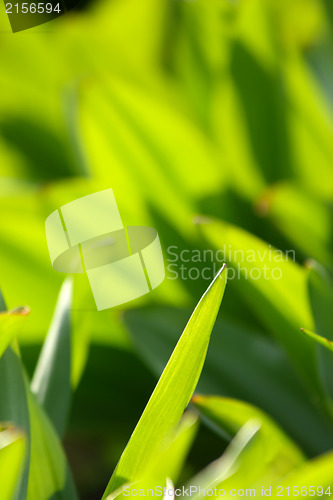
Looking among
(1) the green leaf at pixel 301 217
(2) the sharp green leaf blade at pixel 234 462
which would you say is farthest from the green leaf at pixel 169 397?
(1) the green leaf at pixel 301 217

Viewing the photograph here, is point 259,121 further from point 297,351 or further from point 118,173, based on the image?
point 297,351

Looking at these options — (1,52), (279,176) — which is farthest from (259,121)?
(1,52)

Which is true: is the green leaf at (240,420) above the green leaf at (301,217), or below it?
below

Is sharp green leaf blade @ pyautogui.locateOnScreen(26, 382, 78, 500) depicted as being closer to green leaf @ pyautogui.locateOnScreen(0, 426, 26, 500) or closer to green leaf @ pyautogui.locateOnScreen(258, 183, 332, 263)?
green leaf @ pyautogui.locateOnScreen(0, 426, 26, 500)

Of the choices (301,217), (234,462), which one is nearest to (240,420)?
(234,462)

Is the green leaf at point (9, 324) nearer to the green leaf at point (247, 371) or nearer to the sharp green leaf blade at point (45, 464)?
the sharp green leaf blade at point (45, 464)

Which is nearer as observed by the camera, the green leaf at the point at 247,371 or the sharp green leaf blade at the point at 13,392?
the sharp green leaf blade at the point at 13,392

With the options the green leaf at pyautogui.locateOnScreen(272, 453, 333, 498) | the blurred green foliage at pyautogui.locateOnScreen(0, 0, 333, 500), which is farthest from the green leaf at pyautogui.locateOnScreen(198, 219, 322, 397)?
the green leaf at pyautogui.locateOnScreen(272, 453, 333, 498)
